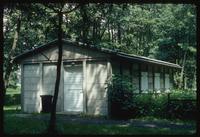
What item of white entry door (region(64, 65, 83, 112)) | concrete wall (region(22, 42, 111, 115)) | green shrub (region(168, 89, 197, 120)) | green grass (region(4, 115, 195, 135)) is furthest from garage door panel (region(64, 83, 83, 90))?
green grass (region(4, 115, 195, 135))

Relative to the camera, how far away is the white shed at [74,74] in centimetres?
1817

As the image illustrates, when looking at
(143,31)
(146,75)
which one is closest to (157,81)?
(146,75)

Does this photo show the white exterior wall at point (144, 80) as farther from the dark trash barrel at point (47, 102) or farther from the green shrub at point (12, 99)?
the green shrub at point (12, 99)

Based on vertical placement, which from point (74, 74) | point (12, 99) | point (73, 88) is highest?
point (74, 74)

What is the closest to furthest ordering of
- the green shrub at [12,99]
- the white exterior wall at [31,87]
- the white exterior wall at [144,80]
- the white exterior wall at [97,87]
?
the white exterior wall at [97,87] → the white exterior wall at [31,87] → the white exterior wall at [144,80] → the green shrub at [12,99]

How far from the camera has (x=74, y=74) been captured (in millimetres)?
19516

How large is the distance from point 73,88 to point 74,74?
821mm

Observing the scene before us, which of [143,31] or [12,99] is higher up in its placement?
[143,31]

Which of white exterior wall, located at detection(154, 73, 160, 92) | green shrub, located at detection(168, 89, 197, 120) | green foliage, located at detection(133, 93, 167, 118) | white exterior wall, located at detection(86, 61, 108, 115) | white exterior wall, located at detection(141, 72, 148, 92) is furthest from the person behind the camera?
white exterior wall, located at detection(154, 73, 160, 92)

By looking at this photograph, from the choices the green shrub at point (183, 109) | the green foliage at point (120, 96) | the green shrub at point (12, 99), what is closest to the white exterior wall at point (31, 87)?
the green foliage at point (120, 96)

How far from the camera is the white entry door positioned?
19391 mm

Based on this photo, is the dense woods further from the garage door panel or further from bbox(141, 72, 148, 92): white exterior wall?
the garage door panel

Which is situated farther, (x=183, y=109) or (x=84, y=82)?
(x=84, y=82)

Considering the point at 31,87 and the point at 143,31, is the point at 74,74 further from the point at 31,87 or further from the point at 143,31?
the point at 143,31
